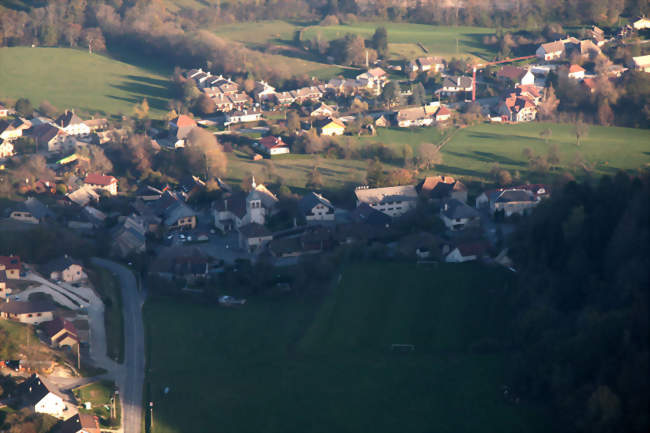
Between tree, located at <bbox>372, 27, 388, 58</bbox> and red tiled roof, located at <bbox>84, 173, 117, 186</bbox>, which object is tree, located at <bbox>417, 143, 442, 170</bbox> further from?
tree, located at <bbox>372, 27, 388, 58</bbox>

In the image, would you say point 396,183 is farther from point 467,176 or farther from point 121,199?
point 121,199

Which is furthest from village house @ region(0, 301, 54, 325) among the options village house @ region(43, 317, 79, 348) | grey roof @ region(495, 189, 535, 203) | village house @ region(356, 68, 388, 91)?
village house @ region(356, 68, 388, 91)

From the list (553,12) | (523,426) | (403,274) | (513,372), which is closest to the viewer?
(523,426)

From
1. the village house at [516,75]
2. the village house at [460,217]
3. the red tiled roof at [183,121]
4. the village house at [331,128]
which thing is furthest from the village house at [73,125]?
the village house at [516,75]

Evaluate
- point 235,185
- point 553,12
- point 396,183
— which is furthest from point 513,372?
point 553,12

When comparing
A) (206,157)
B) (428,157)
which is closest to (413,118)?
(428,157)

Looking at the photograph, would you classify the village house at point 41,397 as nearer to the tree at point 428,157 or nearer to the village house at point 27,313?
the village house at point 27,313

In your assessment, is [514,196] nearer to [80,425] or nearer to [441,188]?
[441,188]
